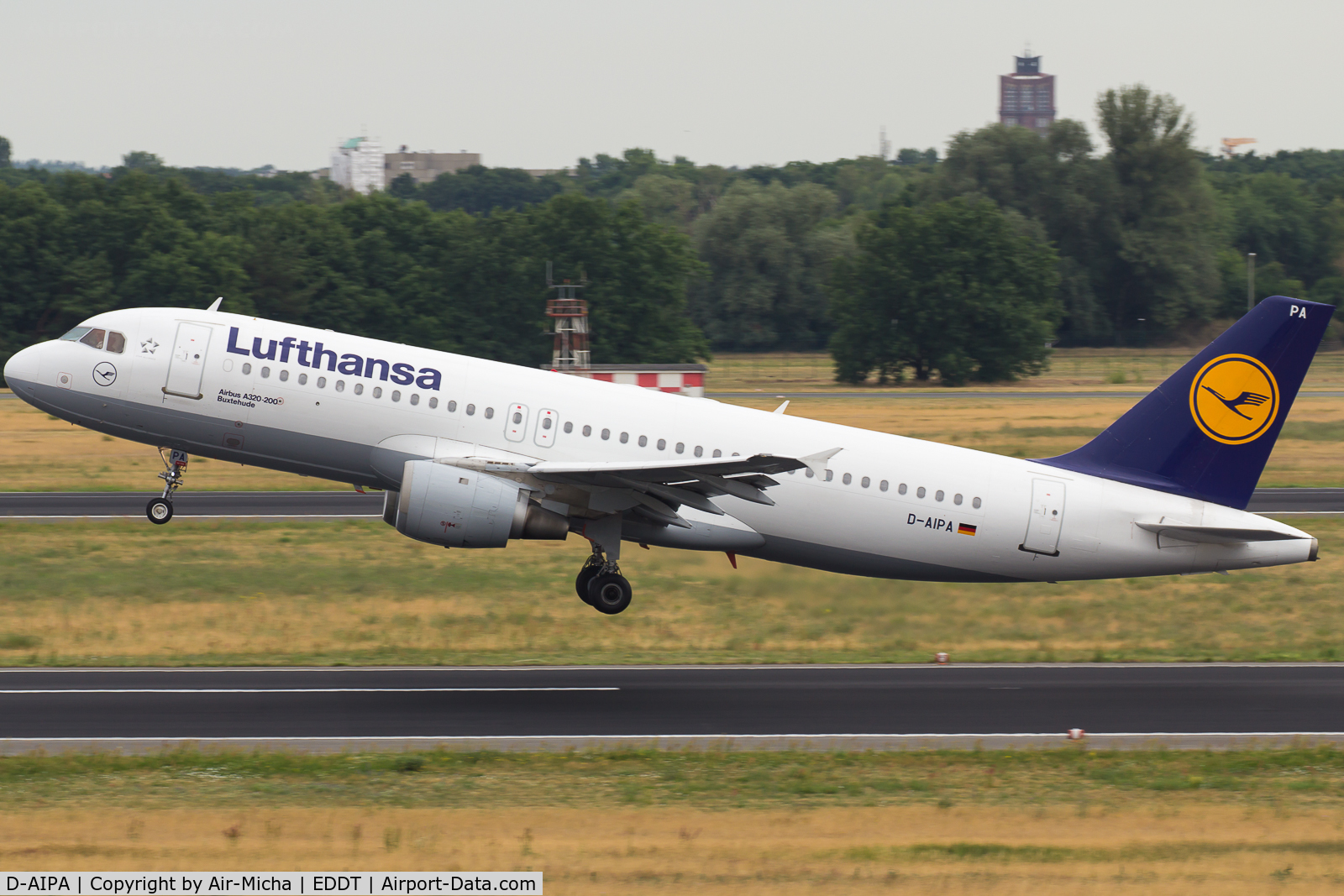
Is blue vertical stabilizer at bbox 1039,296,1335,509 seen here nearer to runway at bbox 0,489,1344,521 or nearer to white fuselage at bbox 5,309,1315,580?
white fuselage at bbox 5,309,1315,580

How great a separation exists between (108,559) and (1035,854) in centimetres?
2544

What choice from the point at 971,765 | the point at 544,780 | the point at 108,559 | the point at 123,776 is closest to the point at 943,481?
the point at 971,765

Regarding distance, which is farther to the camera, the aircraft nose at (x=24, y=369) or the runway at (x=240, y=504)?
the runway at (x=240, y=504)

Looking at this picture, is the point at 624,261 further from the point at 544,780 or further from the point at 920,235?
the point at 544,780

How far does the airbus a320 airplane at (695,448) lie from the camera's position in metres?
25.1

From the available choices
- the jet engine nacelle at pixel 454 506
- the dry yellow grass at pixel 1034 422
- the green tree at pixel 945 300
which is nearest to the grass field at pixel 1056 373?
the green tree at pixel 945 300

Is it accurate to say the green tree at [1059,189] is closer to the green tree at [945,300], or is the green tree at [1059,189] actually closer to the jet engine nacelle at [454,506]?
the green tree at [945,300]

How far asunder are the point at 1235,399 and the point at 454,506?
14.9m

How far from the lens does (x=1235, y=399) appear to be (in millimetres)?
26250

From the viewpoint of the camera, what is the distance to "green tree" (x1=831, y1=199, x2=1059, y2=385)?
102688 millimetres

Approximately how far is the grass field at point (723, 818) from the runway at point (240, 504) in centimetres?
2320

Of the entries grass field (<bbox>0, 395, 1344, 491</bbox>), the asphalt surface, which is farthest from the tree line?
the asphalt surface

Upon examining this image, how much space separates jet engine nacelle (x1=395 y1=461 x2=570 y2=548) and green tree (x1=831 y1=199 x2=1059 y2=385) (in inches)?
3144

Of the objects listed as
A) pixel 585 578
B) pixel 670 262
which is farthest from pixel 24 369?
pixel 670 262
